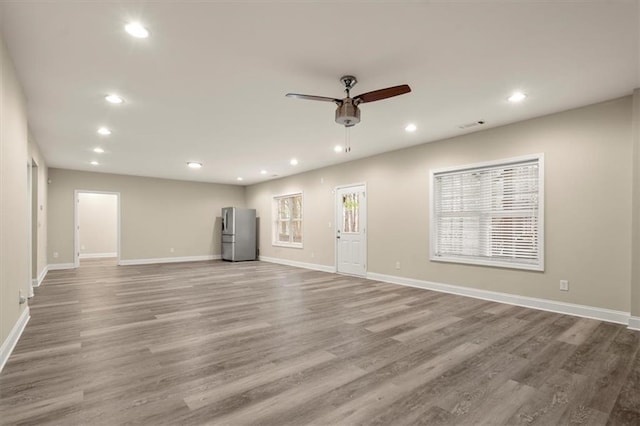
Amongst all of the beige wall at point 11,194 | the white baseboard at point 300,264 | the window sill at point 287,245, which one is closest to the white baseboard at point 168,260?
the white baseboard at point 300,264

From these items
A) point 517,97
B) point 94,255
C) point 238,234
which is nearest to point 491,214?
point 517,97

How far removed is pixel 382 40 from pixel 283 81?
3.70 ft

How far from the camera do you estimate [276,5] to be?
2166 millimetres

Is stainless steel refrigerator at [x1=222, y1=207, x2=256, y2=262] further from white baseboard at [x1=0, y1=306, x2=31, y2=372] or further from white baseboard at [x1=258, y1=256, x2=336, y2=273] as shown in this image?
white baseboard at [x1=0, y1=306, x2=31, y2=372]

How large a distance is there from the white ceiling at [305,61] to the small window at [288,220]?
4308mm

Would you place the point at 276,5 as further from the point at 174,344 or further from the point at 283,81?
the point at 174,344

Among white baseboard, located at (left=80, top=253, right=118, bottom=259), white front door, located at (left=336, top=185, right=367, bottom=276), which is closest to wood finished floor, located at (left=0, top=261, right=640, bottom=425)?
white front door, located at (left=336, top=185, right=367, bottom=276)

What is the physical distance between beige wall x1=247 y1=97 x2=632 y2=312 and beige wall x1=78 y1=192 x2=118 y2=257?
32.3ft

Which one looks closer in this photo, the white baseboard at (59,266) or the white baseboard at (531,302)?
the white baseboard at (531,302)

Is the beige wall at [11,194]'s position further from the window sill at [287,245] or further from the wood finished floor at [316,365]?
the window sill at [287,245]

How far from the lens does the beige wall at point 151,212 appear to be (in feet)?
27.4

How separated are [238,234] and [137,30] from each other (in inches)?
316

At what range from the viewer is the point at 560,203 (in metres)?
4.20

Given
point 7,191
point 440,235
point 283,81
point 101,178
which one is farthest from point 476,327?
point 101,178
